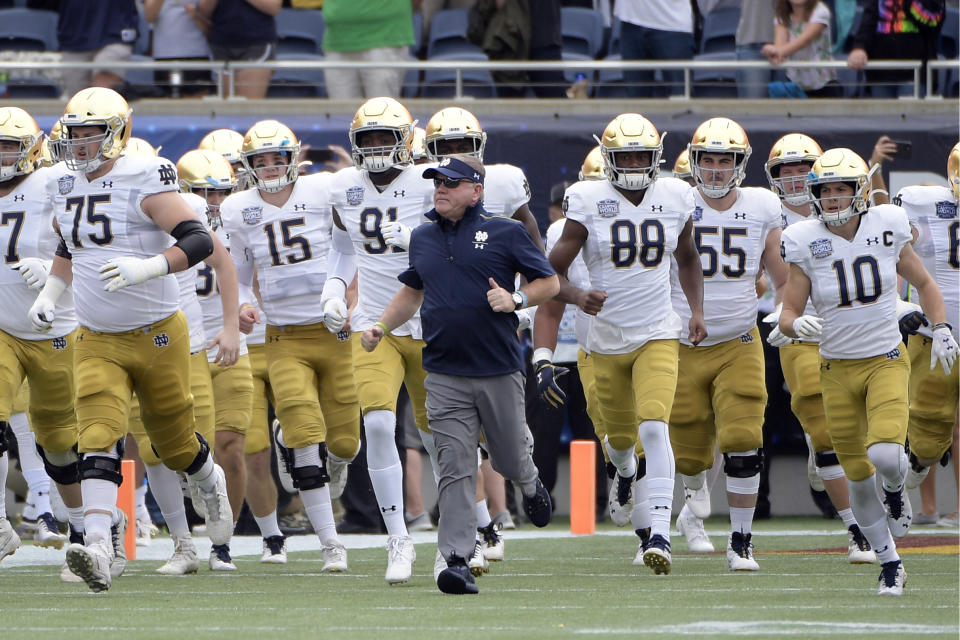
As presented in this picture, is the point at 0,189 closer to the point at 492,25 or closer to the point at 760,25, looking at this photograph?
the point at 492,25

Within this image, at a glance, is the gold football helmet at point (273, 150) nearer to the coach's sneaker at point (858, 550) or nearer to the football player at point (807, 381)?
the football player at point (807, 381)

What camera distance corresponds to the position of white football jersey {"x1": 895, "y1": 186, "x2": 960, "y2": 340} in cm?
897

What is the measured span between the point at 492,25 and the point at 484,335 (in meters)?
6.73

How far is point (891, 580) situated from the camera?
21.5ft

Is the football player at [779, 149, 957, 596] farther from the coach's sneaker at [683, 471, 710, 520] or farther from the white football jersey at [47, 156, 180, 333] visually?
the white football jersey at [47, 156, 180, 333]

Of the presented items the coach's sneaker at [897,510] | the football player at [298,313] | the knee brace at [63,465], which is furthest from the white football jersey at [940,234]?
the knee brace at [63,465]

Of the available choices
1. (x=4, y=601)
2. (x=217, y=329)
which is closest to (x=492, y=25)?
(x=217, y=329)

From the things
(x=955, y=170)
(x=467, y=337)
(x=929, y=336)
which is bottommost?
(x=929, y=336)

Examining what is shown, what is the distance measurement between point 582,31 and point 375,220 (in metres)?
6.50

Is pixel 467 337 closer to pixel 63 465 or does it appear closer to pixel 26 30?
pixel 63 465

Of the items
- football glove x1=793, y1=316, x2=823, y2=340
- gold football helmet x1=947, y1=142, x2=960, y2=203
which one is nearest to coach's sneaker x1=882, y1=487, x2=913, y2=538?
football glove x1=793, y1=316, x2=823, y2=340

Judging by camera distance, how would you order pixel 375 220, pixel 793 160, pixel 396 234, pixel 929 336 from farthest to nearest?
pixel 793 160
pixel 929 336
pixel 375 220
pixel 396 234

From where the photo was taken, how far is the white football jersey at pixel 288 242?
833cm

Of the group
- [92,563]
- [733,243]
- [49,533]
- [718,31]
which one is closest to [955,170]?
[733,243]
